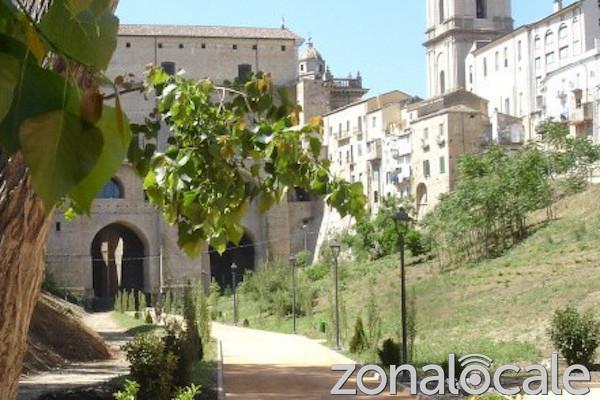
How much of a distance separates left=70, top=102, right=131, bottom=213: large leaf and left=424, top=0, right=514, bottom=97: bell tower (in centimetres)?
5370

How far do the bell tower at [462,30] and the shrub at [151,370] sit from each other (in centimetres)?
4538

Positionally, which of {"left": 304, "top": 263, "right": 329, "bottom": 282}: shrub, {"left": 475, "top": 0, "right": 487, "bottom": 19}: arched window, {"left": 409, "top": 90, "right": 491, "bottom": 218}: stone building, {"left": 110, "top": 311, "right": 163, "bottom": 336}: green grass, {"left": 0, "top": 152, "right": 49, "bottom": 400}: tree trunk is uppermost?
{"left": 475, "top": 0, "right": 487, "bottom": 19}: arched window

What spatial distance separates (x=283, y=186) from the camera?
2.55 metres

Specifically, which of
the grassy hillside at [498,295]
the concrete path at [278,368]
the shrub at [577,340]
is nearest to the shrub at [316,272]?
the grassy hillside at [498,295]

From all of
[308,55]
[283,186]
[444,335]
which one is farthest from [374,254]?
[283,186]

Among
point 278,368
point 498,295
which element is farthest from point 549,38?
point 278,368

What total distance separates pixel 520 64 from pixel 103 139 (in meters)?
47.1

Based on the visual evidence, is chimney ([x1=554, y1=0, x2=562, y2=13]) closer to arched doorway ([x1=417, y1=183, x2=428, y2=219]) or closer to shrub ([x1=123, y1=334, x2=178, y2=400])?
arched doorway ([x1=417, y1=183, x2=428, y2=219])

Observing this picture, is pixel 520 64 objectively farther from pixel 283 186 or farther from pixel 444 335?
pixel 283 186

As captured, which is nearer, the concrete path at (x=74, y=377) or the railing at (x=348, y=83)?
the concrete path at (x=74, y=377)

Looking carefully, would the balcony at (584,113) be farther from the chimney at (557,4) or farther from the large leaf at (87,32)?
the large leaf at (87,32)

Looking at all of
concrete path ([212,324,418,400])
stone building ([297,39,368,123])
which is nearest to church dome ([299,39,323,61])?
stone building ([297,39,368,123])

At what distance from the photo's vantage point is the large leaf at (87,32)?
640 mm

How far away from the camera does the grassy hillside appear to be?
16531mm
